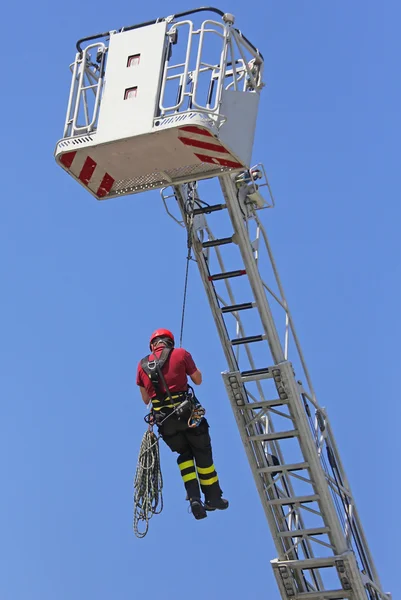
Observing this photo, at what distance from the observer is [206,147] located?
12.7 metres

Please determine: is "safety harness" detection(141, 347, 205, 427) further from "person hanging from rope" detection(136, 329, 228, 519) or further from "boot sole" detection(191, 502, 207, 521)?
"boot sole" detection(191, 502, 207, 521)

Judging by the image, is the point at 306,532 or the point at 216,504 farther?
the point at 306,532

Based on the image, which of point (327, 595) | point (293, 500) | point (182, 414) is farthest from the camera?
point (327, 595)

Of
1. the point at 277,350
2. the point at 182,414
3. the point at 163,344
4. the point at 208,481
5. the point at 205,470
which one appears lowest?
the point at 208,481

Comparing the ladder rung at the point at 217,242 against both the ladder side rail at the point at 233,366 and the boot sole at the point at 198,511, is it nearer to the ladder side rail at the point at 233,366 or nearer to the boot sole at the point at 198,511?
the ladder side rail at the point at 233,366

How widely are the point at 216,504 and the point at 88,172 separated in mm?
4378

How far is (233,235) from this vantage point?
1461 centimetres

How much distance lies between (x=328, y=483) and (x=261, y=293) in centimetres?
309

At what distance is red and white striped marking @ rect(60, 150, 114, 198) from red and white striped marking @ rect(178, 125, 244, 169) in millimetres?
1252

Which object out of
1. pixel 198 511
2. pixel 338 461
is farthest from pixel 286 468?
pixel 198 511

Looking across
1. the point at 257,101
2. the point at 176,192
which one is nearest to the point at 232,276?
the point at 176,192

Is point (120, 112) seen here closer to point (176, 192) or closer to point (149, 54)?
point (149, 54)

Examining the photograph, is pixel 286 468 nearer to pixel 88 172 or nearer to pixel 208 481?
pixel 208 481

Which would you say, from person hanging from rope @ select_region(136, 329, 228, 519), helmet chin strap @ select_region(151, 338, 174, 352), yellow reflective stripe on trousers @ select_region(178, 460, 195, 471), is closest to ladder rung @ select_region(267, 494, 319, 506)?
person hanging from rope @ select_region(136, 329, 228, 519)
